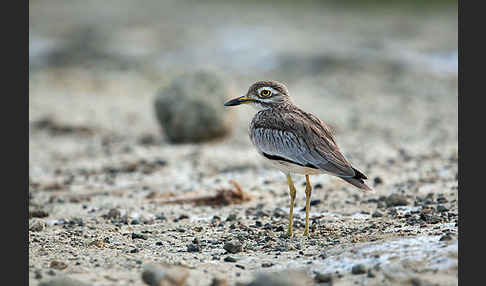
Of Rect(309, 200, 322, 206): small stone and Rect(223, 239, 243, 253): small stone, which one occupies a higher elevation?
Rect(309, 200, 322, 206): small stone

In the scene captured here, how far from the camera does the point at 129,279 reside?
4652 millimetres

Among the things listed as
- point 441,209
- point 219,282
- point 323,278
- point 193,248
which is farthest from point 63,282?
point 441,209

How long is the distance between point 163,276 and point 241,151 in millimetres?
6037

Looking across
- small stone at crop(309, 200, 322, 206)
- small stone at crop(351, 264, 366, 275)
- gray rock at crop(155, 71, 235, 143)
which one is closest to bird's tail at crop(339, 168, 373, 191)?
small stone at crop(351, 264, 366, 275)

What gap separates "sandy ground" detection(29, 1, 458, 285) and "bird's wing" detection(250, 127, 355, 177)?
0.63m

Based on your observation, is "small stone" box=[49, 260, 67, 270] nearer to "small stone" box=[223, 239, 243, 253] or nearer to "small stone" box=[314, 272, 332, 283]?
"small stone" box=[223, 239, 243, 253]

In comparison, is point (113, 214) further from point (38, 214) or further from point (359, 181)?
point (359, 181)

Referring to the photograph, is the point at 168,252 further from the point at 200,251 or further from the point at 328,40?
the point at 328,40

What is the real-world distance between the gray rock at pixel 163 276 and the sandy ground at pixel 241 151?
150mm

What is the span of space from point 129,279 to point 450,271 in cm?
218

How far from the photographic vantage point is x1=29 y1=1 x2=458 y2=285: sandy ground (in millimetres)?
5172

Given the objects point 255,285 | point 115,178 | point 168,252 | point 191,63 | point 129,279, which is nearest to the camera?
point 255,285

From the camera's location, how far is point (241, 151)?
409 inches

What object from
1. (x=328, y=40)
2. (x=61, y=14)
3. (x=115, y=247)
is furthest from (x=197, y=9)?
(x=115, y=247)
